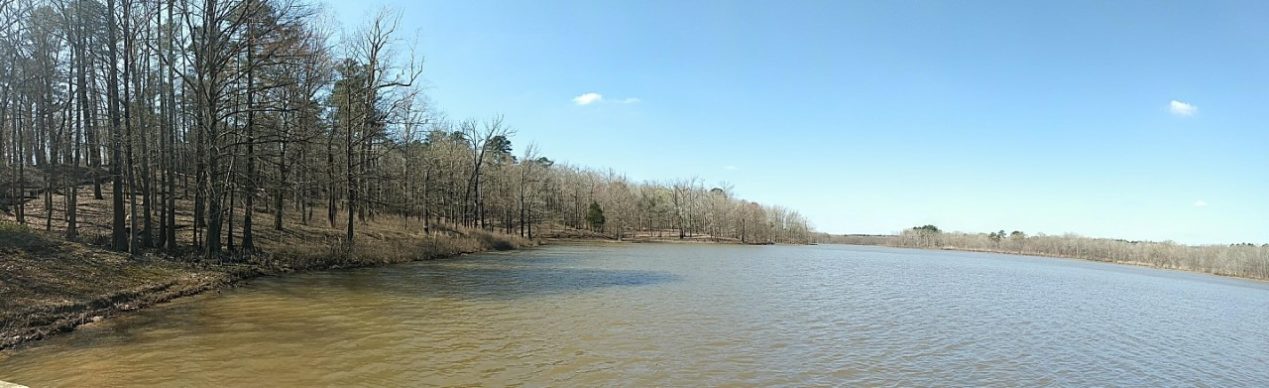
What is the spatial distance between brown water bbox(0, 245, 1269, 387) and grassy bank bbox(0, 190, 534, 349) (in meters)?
0.78

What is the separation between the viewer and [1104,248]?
80188 mm

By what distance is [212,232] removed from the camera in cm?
1883

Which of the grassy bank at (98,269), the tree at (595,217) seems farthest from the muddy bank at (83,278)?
the tree at (595,217)

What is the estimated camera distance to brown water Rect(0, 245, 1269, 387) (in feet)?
28.5

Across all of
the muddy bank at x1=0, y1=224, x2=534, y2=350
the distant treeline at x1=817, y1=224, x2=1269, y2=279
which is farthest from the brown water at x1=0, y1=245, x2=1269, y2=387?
the distant treeline at x1=817, y1=224, x2=1269, y2=279

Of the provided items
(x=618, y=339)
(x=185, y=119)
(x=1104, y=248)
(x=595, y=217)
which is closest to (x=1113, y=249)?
(x=1104, y=248)

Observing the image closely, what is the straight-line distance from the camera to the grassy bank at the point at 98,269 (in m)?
10.8

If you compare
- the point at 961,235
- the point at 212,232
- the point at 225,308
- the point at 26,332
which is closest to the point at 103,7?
the point at 212,232

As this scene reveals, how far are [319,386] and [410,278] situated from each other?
13.9 metres

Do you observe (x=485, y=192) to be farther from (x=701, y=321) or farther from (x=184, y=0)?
(x=701, y=321)

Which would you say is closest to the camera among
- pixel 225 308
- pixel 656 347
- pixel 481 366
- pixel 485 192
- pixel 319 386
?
pixel 319 386

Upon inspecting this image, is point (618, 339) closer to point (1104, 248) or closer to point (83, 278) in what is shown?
point (83, 278)

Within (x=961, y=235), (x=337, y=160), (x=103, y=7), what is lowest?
(x=961, y=235)

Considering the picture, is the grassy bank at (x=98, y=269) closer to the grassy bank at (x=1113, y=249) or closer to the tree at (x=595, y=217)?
the tree at (x=595, y=217)
